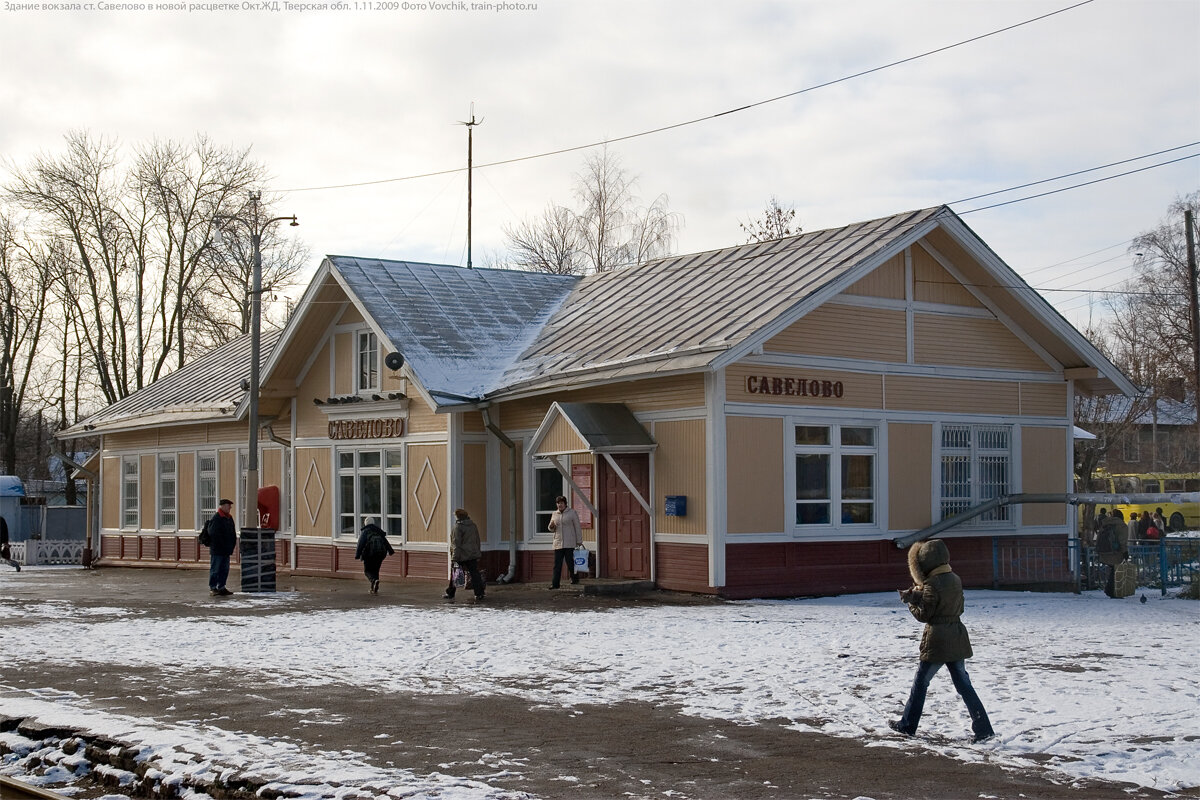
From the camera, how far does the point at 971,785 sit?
8195 mm

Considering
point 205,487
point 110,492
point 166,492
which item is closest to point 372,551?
point 205,487

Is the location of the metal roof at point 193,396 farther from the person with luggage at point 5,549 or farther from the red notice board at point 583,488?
the red notice board at point 583,488

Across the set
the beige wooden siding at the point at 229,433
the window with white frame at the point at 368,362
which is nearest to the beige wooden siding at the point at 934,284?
the window with white frame at the point at 368,362

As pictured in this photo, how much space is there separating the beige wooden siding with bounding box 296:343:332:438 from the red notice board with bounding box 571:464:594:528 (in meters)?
6.58

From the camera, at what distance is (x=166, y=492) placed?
34125 mm

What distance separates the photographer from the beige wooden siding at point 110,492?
3584 centimetres

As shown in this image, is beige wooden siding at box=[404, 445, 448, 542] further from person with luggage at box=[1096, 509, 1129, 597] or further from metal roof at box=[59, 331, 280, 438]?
person with luggage at box=[1096, 509, 1129, 597]

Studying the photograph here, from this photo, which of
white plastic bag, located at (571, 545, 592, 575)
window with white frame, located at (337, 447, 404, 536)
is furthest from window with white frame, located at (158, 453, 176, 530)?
white plastic bag, located at (571, 545, 592, 575)

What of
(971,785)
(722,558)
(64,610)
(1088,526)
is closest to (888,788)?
(971,785)

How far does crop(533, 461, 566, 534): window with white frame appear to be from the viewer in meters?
24.0

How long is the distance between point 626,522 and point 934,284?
6.48 metres

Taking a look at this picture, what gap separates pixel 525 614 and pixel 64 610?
7137 millimetres

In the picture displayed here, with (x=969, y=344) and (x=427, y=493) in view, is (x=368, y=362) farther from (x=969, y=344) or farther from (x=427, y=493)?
(x=969, y=344)

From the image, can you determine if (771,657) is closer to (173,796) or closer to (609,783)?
(609,783)
